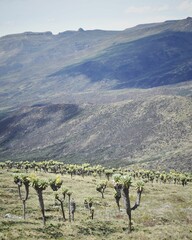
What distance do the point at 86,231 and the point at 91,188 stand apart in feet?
202

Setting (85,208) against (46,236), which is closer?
(46,236)

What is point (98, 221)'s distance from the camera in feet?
225

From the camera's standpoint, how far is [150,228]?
6750 centimetres

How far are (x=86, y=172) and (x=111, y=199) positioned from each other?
9345 centimetres

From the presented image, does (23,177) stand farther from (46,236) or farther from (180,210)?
(180,210)

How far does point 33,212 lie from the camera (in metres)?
74.1

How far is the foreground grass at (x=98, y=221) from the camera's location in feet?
189

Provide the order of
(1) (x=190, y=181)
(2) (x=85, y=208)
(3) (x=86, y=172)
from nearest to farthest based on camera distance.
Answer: (2) (x=85, y=208)
(1) (x=190, y=181)
(3) (x=86, y=172)

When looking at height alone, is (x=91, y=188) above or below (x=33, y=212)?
below

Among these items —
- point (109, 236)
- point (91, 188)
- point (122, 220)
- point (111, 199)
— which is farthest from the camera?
point (91, 188)

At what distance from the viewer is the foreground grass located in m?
57.5

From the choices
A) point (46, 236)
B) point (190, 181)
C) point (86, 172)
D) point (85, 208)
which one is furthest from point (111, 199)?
point (86, 172)

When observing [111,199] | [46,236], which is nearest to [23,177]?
[46,236]

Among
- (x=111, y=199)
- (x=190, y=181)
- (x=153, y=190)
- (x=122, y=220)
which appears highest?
(x=122, y=220)
